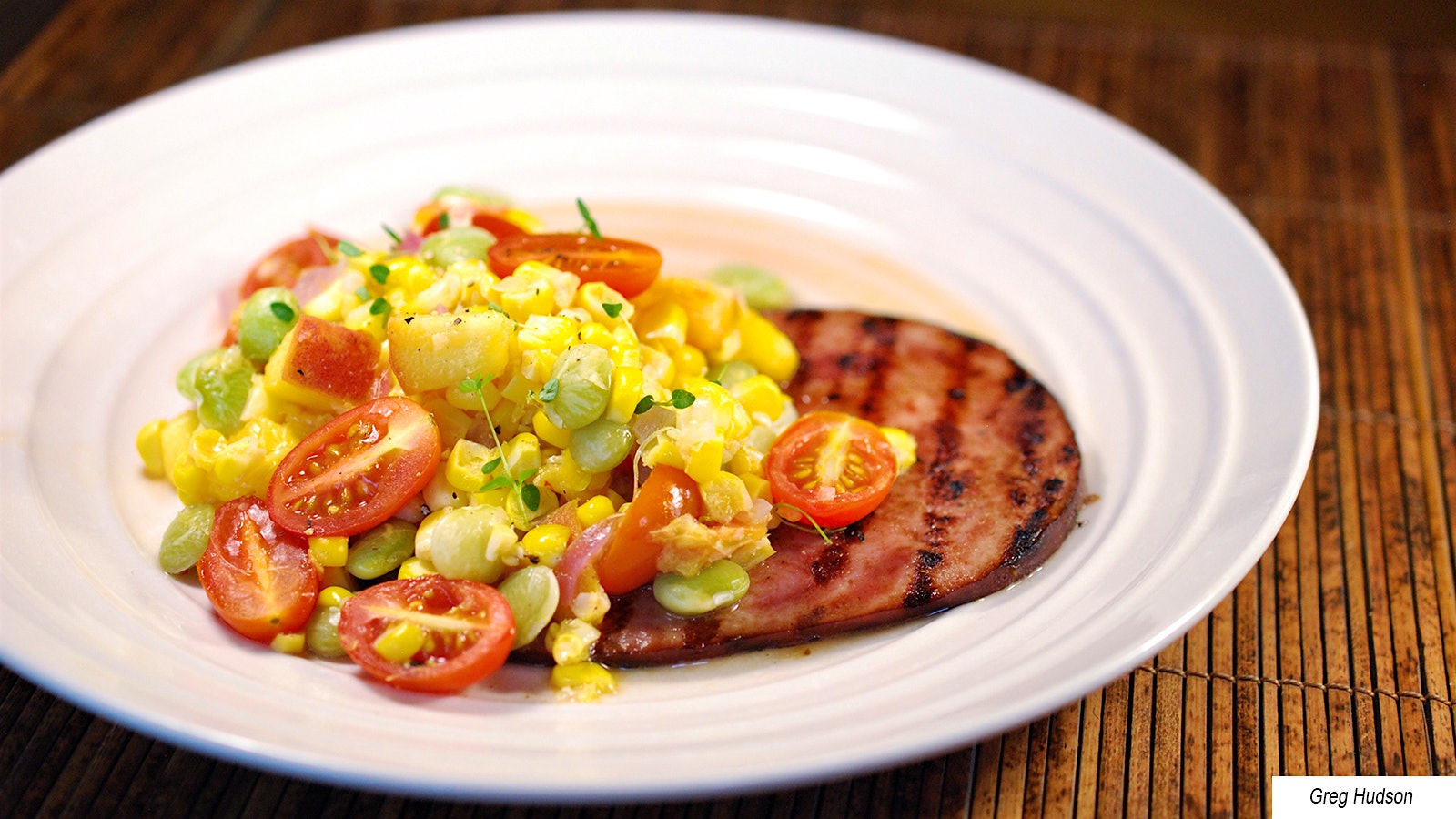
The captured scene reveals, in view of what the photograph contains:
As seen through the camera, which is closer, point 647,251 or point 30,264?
point 647,251

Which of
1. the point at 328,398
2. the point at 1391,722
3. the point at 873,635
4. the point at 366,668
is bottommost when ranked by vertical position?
the point at 1391,722

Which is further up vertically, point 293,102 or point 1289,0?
point 293,102

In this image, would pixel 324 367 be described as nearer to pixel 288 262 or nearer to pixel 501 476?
pixel 501 476

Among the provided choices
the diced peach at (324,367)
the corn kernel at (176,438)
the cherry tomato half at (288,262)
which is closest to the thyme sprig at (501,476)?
the diced peach at (324,367)

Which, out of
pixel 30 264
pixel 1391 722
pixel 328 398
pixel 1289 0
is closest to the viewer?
pixel 1391 722

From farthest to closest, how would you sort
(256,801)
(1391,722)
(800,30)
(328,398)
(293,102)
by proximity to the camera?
(800,30), (293,102), (328,398), (1391,722), (256,801)

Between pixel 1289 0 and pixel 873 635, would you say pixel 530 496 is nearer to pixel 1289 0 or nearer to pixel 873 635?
pixel 873 635

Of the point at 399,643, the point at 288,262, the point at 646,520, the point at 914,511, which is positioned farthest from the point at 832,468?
the point at 288,262

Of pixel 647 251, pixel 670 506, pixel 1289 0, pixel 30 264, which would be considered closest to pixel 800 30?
pixel 647 251
